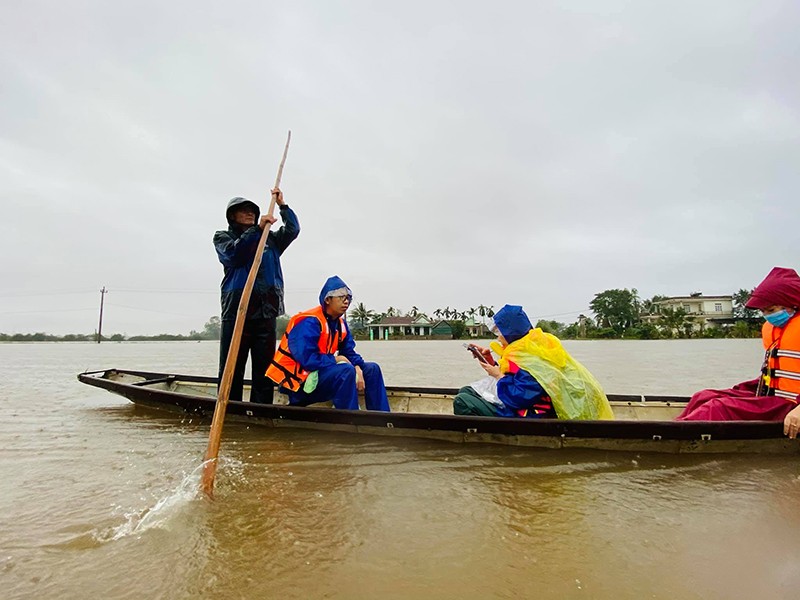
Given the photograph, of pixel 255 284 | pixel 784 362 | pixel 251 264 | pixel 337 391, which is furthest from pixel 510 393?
pixel 251 264

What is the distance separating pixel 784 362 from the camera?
340cm

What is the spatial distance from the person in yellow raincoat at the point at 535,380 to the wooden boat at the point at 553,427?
0.69 ft

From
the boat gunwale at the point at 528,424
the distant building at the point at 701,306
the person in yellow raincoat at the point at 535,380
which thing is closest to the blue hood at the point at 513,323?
the person in yellow raincoat at the point at 535,380

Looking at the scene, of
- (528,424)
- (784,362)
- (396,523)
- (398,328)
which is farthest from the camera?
(398,328)

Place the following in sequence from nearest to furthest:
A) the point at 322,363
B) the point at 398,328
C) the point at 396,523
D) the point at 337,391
Result: 1. the point at 396,523
2. the point at 322,363
3. the point at 337,391
4. the point at 398,328

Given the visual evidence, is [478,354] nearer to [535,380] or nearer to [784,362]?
[535,380]

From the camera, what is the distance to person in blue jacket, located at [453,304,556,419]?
3697 mm

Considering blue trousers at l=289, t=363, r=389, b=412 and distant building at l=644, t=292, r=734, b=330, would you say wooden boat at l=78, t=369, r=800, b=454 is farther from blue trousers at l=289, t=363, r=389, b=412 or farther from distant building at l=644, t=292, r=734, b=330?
distant building at l=644, t=292, r=734, b=330

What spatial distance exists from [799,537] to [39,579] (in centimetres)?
338

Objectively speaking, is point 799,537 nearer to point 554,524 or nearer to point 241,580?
point 554,524

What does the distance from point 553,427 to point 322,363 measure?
2.15 m

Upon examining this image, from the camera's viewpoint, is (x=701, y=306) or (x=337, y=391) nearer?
(x=337, y=391)

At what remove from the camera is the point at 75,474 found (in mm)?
3225

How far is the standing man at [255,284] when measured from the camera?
15.4 feet
